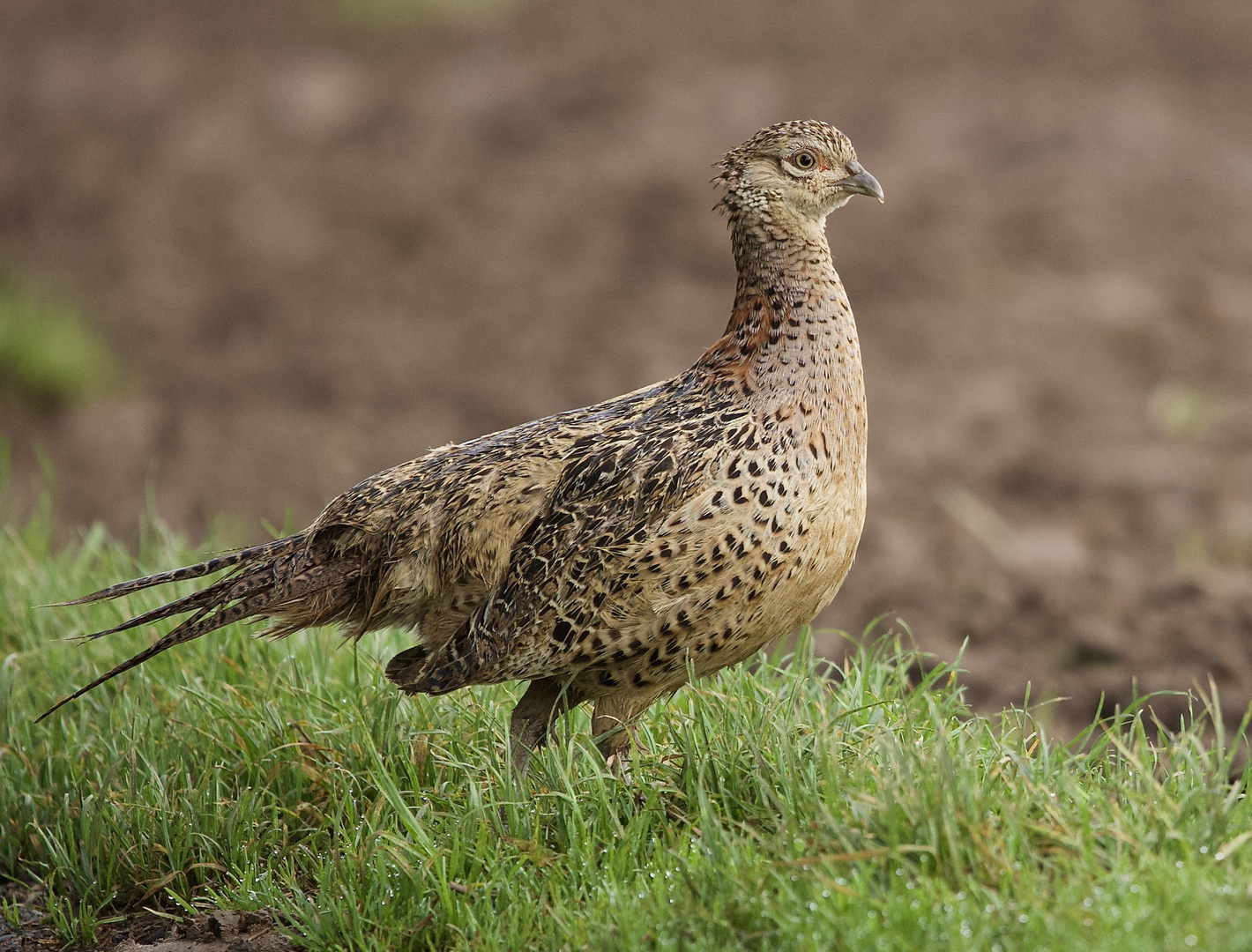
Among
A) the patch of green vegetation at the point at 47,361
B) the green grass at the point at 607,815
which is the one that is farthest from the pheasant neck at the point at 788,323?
the patch of green vegetation at the point at 47,361

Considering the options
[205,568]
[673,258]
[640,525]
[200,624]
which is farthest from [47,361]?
Answer: [640,525]

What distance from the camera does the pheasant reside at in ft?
11.1

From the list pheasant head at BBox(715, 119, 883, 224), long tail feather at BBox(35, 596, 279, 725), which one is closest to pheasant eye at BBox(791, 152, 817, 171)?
pheasant head at BBox(715, 119, 883, 224)

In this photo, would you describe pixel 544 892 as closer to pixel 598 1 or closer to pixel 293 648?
pixel 293 648

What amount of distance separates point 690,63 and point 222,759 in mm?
8155

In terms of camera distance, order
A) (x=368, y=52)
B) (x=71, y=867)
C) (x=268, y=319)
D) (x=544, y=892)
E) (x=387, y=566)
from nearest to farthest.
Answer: (x=544, y=892), (x=387, y=566), (x=71, y=867), (x=268, y=319), (x=368, y=52)

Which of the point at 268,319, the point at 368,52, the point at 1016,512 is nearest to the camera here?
the point at 1016,512

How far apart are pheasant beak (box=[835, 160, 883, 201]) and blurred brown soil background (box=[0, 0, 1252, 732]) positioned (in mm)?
2368

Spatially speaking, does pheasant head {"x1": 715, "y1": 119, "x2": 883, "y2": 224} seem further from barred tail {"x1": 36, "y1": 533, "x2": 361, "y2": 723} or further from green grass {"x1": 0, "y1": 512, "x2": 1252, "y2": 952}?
barred tail {"x1": 36, "y1": 533, "x2": 361, "y2": 723}

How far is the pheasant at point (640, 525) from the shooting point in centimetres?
338

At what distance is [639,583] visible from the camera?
3.38 m

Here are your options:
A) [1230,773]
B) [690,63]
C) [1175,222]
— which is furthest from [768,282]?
[690,63]

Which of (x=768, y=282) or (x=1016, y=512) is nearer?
(x=768, y=282)

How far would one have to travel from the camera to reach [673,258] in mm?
9094
